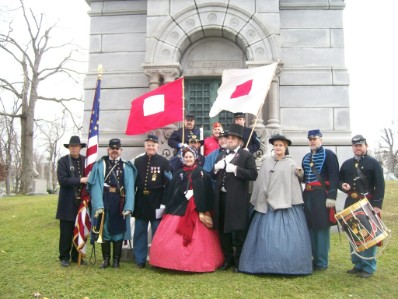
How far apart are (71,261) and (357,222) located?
179 inches

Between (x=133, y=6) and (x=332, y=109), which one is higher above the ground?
(x=133, y=6)

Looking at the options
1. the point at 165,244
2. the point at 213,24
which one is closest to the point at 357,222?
the point at 165,244

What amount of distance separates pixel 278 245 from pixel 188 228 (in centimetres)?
132

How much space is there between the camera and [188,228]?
579cm

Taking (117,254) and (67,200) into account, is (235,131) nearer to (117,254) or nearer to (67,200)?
(117,254)

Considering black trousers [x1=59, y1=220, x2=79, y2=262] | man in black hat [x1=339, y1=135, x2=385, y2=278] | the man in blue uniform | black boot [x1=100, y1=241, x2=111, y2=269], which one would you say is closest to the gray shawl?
the man in blue uniform

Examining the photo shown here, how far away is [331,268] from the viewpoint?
6.06m

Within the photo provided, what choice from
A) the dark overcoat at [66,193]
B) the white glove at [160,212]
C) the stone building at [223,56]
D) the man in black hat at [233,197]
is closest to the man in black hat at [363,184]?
the man in black hat at [233,197]

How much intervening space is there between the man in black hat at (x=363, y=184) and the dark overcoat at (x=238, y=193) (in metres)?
1.43

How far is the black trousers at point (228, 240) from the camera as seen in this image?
19.5ft

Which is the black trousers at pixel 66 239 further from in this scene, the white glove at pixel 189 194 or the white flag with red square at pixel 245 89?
the white flag with red square at pixel 245 89

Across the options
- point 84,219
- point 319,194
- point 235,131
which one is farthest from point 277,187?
point 84,219

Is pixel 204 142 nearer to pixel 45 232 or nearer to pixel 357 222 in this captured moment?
pixel 357 222

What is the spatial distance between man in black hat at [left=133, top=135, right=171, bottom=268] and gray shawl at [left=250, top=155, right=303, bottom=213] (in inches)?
58.3
